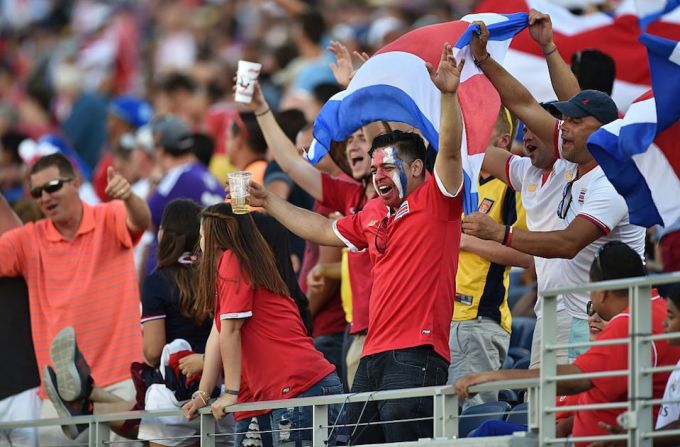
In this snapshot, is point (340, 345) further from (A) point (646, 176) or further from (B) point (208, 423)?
(A) point (646, 176)

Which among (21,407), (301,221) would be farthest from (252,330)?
(21,407)

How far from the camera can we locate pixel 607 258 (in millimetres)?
7883

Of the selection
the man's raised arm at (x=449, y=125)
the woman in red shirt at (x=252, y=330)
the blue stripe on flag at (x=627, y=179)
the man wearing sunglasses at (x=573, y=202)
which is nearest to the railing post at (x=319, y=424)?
the woman in red shirt at (x=252, y=330)

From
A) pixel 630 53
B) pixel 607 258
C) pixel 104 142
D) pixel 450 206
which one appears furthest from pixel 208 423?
pixel 104 142

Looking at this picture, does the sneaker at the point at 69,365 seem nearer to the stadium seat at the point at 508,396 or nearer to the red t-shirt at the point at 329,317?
the red t-shirt at the point at 329,317

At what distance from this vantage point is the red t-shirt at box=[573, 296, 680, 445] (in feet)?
24.2

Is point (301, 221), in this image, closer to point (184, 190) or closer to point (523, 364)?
point (523, 364)


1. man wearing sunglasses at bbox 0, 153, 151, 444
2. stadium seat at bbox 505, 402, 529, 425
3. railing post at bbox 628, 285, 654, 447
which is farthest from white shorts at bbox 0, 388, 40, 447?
railing post at bbox 628, 285, 654, 447

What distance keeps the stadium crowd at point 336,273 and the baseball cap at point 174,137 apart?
34mm

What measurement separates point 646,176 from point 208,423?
283 cm

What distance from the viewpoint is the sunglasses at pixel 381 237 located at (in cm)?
835

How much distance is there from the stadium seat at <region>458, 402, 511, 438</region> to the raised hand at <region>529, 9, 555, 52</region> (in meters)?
2.07

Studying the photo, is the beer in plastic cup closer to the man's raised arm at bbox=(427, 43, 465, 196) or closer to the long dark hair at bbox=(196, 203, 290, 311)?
the long dark hair at bbox=(196, 203, 290, 311)

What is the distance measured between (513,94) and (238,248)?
1.75m
